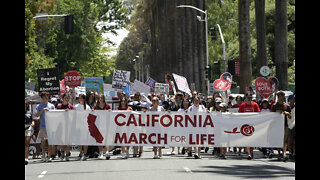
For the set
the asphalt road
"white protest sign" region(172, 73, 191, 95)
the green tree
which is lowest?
the asphalt road

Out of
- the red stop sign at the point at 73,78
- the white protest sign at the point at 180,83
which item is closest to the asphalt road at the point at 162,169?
the red stop sign at the point at 73,78

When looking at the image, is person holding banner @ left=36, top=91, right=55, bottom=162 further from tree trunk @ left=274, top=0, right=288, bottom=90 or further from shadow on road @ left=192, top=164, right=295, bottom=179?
tree trunk @ left=274, top=0, right=288, bottom=90

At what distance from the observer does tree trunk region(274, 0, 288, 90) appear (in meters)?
32.5

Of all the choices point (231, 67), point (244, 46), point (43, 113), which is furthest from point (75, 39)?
point (43, 113)

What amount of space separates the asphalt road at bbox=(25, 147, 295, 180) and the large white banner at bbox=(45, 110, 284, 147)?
517 mm

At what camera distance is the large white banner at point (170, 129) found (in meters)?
21.1

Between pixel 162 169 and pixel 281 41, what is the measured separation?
1634 cm

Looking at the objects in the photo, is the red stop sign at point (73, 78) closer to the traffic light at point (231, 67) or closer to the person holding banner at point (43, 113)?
the person holding banner at point (43, 113)

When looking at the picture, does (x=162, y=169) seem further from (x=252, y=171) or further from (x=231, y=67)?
(x=231, y=67)

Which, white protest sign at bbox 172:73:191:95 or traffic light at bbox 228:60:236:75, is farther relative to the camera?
traffic light at bbox 228:60:236:75

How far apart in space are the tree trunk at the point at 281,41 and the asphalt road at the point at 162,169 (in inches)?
452

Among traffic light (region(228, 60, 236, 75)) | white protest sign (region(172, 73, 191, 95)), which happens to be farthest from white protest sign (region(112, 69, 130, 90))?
traffic light (region(228, 60, 236, 75))

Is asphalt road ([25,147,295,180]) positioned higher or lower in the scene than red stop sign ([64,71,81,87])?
lower
